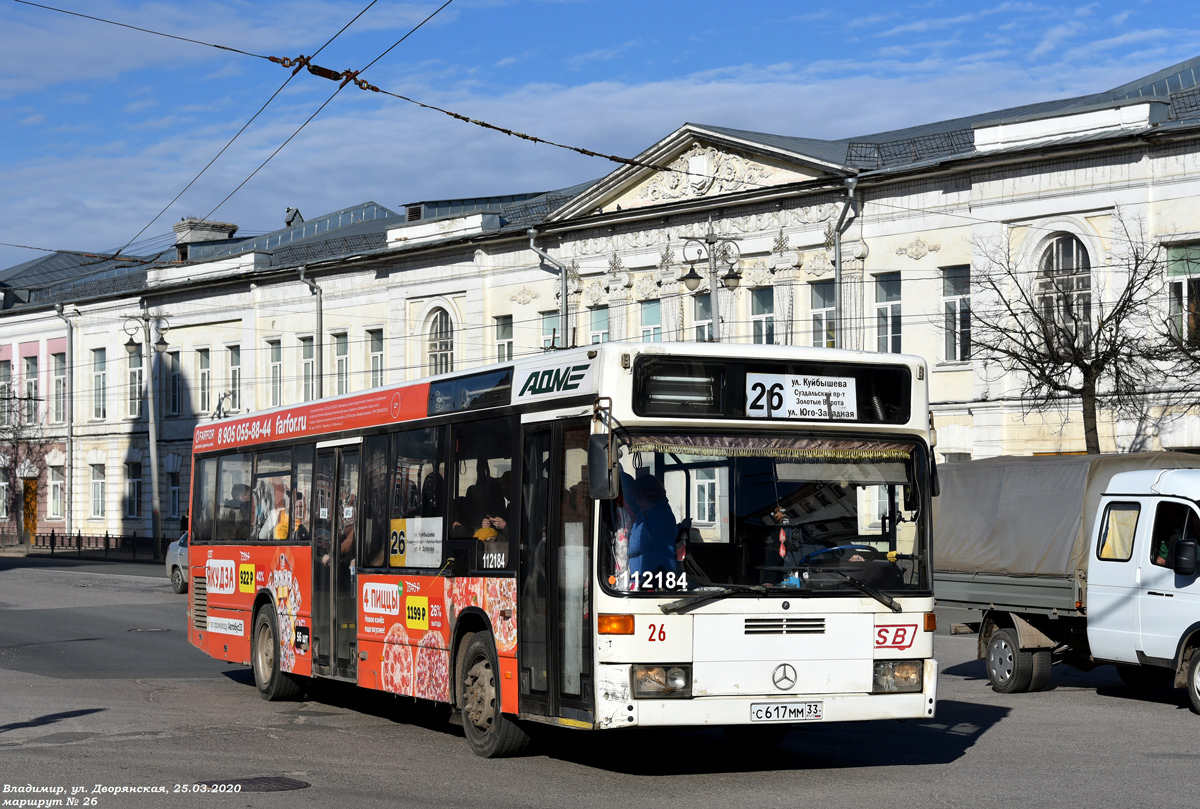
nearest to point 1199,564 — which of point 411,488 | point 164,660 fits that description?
point 411,488

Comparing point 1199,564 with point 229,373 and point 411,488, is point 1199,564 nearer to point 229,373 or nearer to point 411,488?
point 411,488

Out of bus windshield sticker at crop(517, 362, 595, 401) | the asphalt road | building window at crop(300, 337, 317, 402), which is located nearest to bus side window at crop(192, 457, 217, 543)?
the asphalt road

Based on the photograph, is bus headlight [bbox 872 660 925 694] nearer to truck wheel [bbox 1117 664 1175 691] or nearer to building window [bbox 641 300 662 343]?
truck wheel [bbox 1117 664 1175 691]

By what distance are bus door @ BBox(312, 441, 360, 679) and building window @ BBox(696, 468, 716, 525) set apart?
4719mm

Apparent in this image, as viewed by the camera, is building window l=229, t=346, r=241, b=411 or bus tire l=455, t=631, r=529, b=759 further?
building window l=229, t=346, r=241, b=411

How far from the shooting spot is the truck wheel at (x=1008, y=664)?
16.6 meters

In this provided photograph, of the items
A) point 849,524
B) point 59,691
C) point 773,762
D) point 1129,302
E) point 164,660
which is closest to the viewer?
point 849,524

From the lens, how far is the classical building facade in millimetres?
33781

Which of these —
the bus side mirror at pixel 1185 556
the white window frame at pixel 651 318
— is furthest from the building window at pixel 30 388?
the bus side mirror at pixel 1185 556

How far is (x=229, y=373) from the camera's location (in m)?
58.7

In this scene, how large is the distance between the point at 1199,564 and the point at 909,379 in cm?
524

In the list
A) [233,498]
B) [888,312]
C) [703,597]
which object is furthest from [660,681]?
[888,312]

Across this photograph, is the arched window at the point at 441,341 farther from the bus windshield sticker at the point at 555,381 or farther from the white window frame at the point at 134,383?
the bus windshield sticker at the point at 555,381

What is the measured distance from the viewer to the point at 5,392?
6950 cm
